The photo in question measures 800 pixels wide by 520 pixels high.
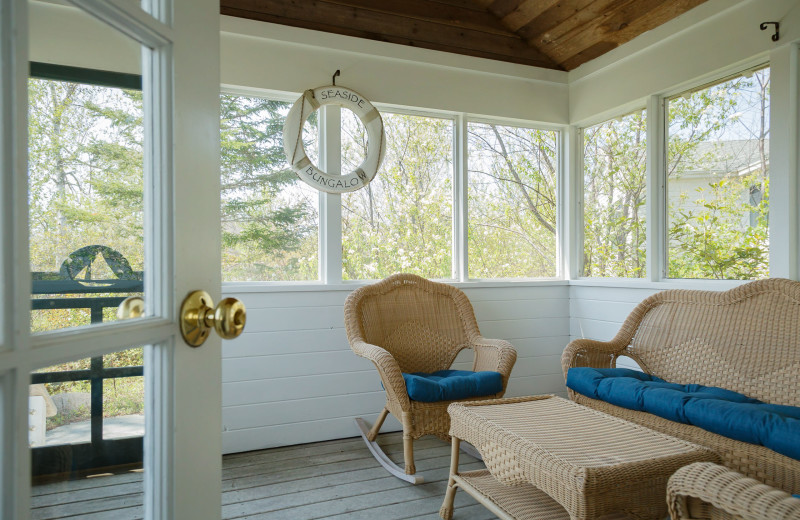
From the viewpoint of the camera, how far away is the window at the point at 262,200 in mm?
2998

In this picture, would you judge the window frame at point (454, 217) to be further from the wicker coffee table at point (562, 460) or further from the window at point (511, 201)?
the wicker coffee table at point (562, 460)

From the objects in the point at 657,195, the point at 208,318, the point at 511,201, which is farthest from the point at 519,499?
the point at 511,201

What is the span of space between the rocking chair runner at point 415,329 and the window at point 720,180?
128cm

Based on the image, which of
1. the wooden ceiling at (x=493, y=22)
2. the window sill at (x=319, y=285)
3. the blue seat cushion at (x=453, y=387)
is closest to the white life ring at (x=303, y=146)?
the wooden ceiling at (x=493, y=22)

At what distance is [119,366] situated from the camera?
0.54 metres

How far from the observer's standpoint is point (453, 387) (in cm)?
245

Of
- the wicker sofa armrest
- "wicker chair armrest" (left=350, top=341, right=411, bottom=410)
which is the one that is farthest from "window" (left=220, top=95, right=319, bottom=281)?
the wicker sofa armrest

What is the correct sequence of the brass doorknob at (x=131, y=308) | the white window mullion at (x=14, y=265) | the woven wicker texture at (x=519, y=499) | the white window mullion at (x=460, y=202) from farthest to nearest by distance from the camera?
the white window mullion at (x=460, y=202) < the woven wicker texture at (x=519, y=499) < the brass doorknob at (x=131, y=308) < the white window mullion at (x=14, y=265)

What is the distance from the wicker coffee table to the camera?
4.73ft

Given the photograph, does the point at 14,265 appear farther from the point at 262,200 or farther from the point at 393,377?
the point at 262,200

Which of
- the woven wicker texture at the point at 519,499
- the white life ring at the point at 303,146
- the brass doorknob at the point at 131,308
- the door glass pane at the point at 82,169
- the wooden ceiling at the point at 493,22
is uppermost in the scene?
the wooden ceiling at the point at 493,22

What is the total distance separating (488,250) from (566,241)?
62 cm

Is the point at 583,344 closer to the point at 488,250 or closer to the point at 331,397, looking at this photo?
the point at 488,250

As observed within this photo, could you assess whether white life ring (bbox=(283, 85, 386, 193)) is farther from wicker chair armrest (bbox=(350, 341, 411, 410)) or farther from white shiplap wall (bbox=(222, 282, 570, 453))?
wicker chair armrest (bbox=(350, 341, 411, 410))
